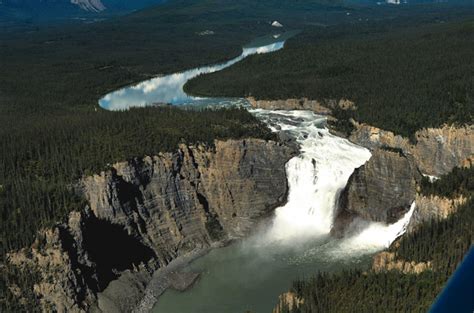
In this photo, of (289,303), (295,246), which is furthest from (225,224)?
(289,303)

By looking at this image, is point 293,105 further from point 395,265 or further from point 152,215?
point 395,265

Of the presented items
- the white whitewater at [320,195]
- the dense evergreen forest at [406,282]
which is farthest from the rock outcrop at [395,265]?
the white whitewater at [320,195]

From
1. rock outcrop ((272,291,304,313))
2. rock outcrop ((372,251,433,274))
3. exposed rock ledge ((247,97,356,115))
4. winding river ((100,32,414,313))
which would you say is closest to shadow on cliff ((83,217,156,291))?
winding river ((100,32,414,313))

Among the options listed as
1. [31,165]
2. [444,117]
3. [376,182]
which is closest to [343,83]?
[444,117]

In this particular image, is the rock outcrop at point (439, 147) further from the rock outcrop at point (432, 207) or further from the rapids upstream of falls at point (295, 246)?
the rock outcrop at point (432, 207)

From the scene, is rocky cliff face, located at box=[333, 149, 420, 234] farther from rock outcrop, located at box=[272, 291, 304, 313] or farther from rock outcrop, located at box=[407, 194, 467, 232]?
rock outcrop, located at box=[272, 291, 304, 313]

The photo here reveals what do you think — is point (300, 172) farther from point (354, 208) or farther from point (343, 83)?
point (343, 83)
